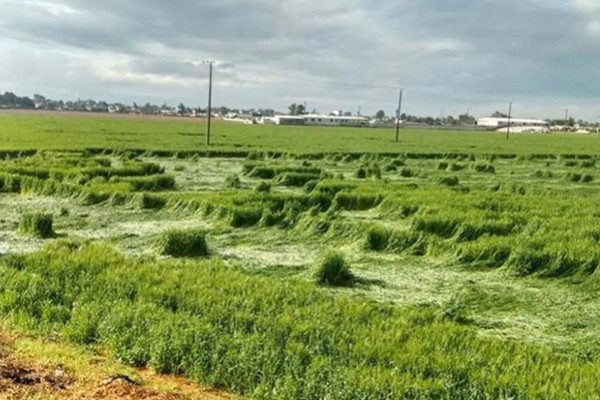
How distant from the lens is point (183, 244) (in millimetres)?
11609

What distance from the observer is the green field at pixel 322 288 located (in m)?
6.11

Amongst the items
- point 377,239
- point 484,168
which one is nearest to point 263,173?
point 484,168

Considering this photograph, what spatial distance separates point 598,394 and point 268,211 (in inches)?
403

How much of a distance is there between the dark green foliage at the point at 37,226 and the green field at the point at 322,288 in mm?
30

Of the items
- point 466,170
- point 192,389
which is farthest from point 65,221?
point 466,170

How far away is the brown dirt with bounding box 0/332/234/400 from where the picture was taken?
5.49 m

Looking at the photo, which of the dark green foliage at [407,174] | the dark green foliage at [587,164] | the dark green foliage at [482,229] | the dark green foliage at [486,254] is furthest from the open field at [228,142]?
the dark green foliage at [486,254]

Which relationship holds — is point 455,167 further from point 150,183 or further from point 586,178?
point 150,183

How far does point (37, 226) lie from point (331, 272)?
22.4 ft

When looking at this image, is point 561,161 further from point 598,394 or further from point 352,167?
point 598,394

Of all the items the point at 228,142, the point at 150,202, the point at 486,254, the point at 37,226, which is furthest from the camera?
the point at 228,142

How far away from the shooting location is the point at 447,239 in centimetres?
1324

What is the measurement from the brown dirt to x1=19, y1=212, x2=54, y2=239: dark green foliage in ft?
23.6

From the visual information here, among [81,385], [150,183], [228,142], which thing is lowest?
[81,385]
